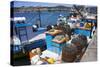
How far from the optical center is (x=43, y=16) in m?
1.95

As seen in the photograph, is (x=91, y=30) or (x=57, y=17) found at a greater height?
(x=57, y=17)

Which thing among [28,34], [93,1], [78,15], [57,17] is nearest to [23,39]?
[28,34]

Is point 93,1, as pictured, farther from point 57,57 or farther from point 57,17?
point 57,57

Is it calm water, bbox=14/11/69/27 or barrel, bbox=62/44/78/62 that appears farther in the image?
barrel, bbox=62/44/78/62

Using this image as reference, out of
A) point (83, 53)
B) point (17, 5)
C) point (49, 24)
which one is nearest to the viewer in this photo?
point (17, 5)

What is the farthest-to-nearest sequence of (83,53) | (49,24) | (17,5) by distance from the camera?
(83,53) < (49,24) < (17,5)

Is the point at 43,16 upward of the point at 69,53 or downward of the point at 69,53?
upward

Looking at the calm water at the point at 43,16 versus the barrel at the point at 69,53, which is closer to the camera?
the calm water at the point at 43,16

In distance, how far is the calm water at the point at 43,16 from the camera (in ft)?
6.17

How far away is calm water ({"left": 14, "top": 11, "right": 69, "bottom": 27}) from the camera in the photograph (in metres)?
1.88

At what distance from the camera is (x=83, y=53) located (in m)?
2.11

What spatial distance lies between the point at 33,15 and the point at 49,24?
0.67 feet

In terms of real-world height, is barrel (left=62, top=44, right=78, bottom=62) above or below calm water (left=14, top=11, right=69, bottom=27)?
below

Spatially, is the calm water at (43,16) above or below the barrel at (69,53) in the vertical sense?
above
